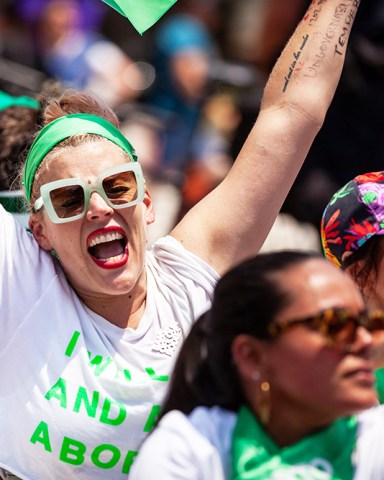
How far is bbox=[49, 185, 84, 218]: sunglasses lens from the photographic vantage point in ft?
11.1

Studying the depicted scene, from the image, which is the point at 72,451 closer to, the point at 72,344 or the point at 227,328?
the point at 72,344

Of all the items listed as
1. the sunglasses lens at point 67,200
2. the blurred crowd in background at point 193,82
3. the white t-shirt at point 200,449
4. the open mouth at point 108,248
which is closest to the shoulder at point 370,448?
the white t-shirt at point 200,449

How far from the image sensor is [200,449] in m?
2.50

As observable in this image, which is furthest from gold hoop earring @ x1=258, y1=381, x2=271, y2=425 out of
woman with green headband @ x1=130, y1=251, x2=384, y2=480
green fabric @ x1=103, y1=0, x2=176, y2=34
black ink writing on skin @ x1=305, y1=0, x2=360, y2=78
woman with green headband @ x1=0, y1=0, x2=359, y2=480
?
green fabric @ x1=103, y1=0, x2=176, y2=34

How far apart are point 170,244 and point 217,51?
720 centimetres

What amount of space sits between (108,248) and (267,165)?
0.57m

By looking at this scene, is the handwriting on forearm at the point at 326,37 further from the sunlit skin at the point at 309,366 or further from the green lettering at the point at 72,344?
the sunlit skin at the point at 309,366

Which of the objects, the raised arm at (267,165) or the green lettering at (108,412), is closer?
the green lettering at (108,412)

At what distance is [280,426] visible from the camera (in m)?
2.56

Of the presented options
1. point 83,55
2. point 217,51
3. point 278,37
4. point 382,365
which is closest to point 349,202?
point 382,365

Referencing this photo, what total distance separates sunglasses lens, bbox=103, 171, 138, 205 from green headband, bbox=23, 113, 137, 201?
0.18m

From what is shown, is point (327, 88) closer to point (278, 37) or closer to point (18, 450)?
point (18, 450)

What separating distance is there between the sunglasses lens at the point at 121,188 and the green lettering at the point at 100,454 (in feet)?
2.44

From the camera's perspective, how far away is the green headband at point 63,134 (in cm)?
351
